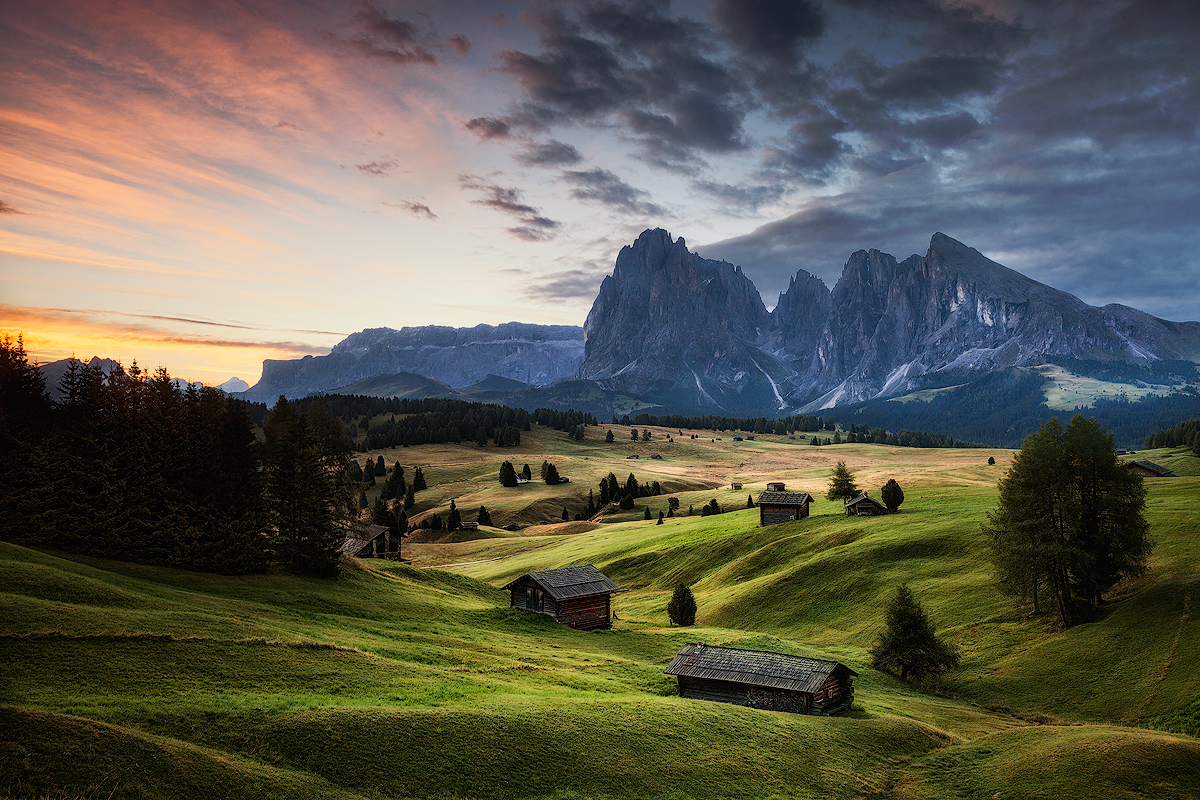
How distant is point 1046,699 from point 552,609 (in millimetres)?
33188

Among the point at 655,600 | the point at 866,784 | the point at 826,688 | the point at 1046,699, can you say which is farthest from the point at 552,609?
the point at 1046,699

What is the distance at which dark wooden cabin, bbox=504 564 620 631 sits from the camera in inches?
2007

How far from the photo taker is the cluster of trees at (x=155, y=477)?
119 feet

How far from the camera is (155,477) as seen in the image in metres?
39.0

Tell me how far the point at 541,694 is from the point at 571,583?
938 inches

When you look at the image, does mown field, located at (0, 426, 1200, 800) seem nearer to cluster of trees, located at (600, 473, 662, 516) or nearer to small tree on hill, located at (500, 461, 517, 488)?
cluster of trees, located at (600, 473, 662, 516)

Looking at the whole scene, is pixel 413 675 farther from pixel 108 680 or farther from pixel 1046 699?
pixel 1046 699

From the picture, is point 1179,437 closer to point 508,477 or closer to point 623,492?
point 623,492

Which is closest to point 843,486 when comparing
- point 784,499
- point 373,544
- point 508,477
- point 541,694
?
point 784,499

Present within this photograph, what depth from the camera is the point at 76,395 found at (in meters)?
41.3

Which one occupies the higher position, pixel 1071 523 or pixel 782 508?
pixel 1071 523

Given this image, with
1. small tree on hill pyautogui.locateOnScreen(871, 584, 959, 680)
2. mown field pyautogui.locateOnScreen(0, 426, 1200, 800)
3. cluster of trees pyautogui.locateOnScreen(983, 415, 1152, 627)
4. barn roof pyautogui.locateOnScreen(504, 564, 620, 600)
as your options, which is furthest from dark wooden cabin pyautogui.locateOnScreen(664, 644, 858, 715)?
cluster of trees pyautogui.locateOnScreen(983, 415, 1152, 627)

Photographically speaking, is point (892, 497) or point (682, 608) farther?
point (892, 497)

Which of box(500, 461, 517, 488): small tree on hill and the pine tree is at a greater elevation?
the pine tree
